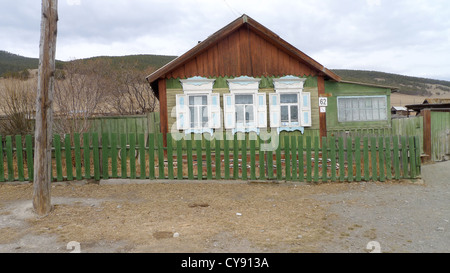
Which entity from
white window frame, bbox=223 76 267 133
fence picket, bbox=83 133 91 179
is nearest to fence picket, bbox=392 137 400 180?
white window frame, bbox=223 76 267 133

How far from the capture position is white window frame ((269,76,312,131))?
10664mm

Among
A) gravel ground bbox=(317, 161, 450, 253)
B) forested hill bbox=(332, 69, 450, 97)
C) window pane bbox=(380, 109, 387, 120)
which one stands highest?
forested hill bbox=(332, 69, 450, 97)

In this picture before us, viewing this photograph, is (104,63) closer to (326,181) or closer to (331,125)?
(331,125)

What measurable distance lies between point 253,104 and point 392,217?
6.02 meters

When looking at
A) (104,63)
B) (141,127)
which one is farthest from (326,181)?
(104,63)

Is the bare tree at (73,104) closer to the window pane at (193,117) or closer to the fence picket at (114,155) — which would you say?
the fence picket at (114,155)

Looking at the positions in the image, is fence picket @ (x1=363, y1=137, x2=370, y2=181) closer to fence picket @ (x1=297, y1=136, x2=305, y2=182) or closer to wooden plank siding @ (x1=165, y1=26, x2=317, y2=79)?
fence picket @ (x1=297, y1=136, x2=305, y2=182)

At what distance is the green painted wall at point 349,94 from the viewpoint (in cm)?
1162

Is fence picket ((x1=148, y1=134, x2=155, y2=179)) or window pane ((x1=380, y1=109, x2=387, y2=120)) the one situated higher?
window pane ((x1=380, y1=109, x2=387, y2=120))

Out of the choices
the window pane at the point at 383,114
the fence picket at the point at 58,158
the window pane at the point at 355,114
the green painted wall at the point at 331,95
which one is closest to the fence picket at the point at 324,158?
the green painted wall at the point at 331,95

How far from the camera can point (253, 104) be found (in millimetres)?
10734

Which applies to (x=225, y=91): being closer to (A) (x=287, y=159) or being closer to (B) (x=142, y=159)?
(A) (x=287, y=159)

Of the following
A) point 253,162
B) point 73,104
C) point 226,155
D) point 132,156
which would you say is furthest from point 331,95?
point 73,104

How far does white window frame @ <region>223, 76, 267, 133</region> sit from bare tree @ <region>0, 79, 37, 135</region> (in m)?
6.93
